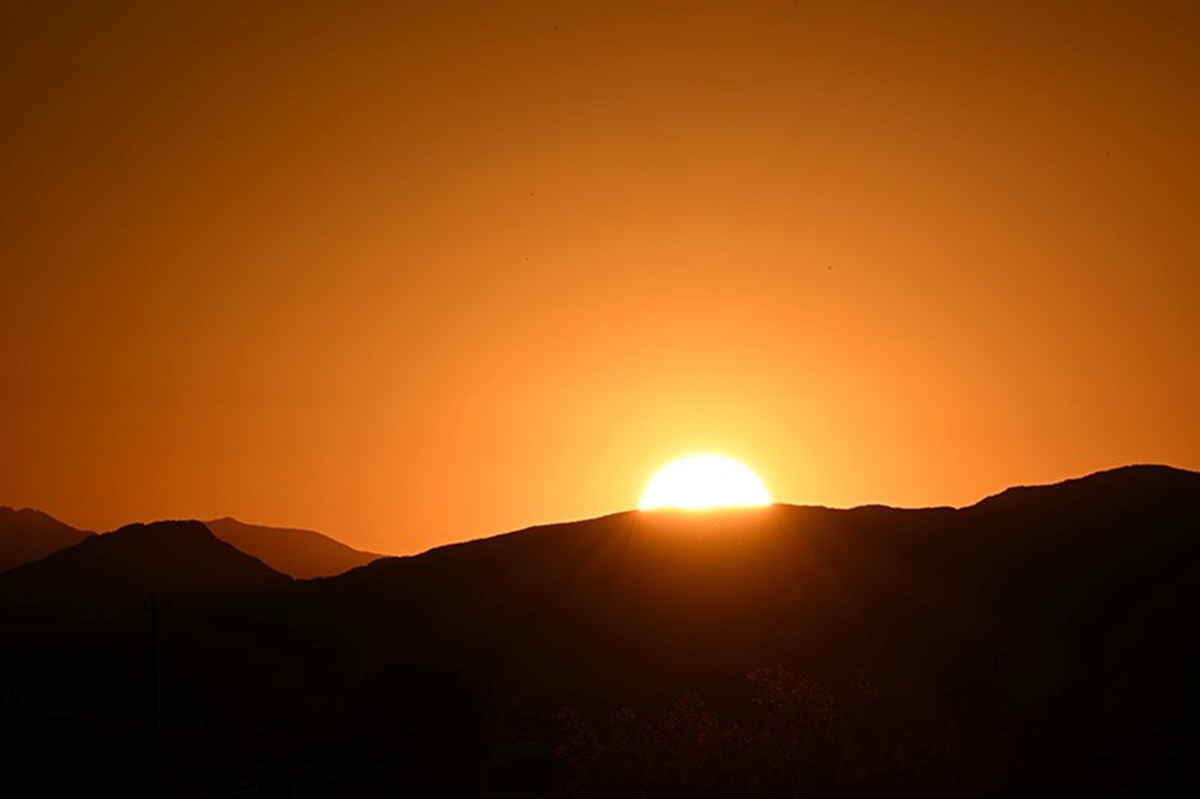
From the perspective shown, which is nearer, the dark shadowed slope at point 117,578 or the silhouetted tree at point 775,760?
the silhouetted tree at point 775,760

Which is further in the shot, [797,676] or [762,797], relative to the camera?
[797,676]

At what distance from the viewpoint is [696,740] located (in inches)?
1444

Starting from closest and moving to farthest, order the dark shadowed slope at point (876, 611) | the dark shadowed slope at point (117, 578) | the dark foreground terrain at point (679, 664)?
the dark foreground terrain at point (679, 664)
the dark shadowed slope at point (876, 611)
the dark shadowed slope at point (117, 578)

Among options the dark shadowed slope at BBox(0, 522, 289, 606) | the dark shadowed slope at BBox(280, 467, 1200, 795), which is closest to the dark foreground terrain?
the dark shadowed slope at BBox(280, 467, 1200, 795)

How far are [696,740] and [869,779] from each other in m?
4.79

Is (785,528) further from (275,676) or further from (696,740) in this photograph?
(696,740)

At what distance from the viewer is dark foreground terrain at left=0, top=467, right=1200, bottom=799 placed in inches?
2221

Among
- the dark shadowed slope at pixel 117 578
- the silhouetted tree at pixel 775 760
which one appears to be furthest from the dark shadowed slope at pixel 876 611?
the dark shadowed slope at pixel 117 578

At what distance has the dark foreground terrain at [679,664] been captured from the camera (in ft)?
185

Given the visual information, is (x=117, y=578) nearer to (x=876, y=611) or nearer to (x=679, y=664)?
(x=679, y=664)

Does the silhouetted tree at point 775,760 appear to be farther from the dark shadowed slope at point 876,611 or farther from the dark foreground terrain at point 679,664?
the dark shadowed slope at point 876,611

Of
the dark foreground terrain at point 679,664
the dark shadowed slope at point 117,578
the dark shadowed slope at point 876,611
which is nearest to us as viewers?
the dark foreground terrain at point 679,664

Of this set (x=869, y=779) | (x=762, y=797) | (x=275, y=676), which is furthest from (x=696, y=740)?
(x=275, y=676)

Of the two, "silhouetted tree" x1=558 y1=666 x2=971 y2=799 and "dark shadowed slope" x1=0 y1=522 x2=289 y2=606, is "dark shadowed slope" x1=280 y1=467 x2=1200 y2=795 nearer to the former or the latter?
"silhouetted tree" x1=558 y1=666 x2=971 y2=799
